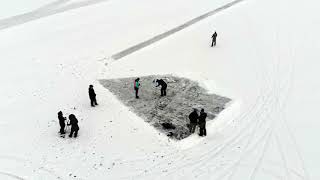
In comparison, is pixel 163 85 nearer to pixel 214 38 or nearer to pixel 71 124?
pixel 71 124

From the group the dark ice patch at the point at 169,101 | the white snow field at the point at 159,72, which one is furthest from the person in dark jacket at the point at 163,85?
the white snow field at the point at 159,72

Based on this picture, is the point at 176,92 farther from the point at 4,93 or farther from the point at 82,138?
the point at 4,93

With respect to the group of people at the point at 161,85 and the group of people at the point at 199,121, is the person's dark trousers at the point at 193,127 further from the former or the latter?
the group of people at the point at 161,85

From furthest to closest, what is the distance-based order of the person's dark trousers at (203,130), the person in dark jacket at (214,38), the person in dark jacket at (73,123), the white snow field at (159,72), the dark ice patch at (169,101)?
the person in dark jacket at (214,38), the dark ice patch at (169,101), the person's dark trousers at (203,130), the person in dark jacket at (73,123), the white snow field at (159,72)

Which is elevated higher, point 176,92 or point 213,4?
point 213,4

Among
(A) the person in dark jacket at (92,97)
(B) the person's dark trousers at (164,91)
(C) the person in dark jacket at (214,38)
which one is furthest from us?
(C) the person in dark jacket at (214,38)

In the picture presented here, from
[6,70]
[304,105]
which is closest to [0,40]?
[6,70]

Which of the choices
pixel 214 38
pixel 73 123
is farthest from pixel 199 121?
pixel 214 38
